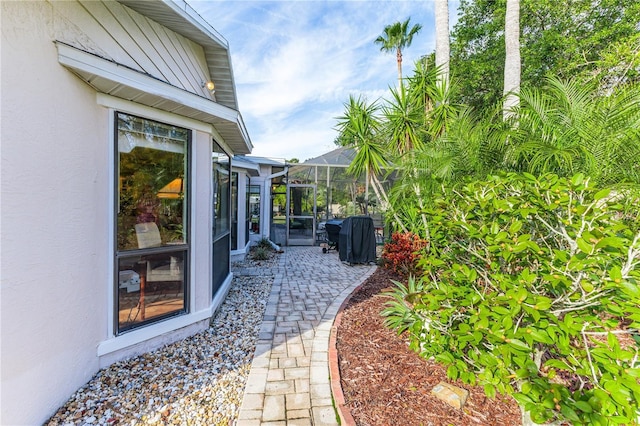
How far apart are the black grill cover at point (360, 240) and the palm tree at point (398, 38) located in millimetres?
13853

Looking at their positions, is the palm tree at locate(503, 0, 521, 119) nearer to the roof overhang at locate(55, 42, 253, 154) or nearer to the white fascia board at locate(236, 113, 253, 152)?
the white fascia board at locate(236, 113, 253, 152)

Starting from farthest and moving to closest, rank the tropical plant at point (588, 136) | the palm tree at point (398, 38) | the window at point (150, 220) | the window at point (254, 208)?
the palm tree at point (398, 38) < the window at point (254, 208) < the window at point (150, 220) < the tropical plant at point (588, 136)

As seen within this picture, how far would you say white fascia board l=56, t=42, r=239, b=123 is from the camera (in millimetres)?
2367

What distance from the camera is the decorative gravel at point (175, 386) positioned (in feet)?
7.74

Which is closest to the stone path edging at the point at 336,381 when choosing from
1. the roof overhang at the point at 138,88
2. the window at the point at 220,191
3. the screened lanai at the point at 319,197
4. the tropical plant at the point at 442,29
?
the window at the point at 220,191

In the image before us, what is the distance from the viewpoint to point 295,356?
331 cm

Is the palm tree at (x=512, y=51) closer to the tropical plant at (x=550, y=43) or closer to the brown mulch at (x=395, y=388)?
the tropical plant at (x=550, y=43)

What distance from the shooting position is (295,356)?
331 centimetres

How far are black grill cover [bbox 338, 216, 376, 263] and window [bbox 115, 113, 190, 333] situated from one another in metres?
5.12

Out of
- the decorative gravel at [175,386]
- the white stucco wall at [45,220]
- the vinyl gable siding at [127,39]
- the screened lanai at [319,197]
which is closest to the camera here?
the white stucco wall at [45,220]

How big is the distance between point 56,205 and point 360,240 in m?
6.65

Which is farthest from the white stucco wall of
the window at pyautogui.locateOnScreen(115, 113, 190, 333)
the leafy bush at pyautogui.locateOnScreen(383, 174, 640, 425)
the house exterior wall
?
the leafy bush at pyautogui.locateOnScreen(383, 174, 640, 425)

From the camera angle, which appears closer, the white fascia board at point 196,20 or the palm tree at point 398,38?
the white fascia board at point 196,20

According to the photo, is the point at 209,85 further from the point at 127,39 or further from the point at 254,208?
the point at 254,208
